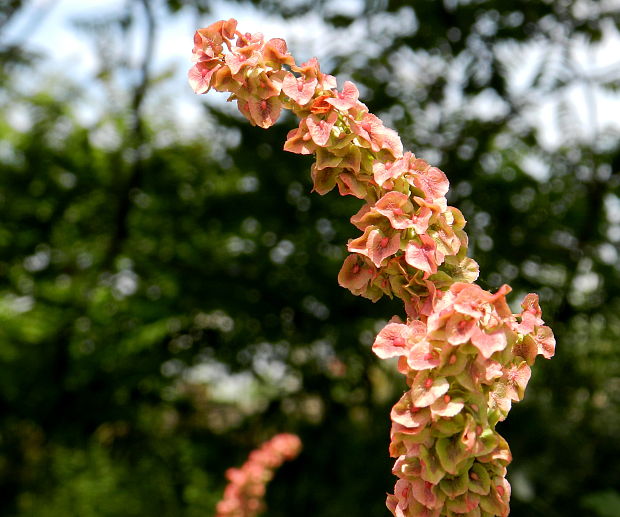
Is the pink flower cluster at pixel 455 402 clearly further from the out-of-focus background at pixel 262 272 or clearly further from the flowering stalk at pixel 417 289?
the out-of-focus background at pixel 262 272

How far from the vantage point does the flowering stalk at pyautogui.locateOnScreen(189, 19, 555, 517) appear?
2.54 ft

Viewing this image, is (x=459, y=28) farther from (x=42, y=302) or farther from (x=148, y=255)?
(x=42, y=302)

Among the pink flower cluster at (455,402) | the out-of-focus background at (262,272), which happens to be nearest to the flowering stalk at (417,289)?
the pink flower cluster at (455,402)

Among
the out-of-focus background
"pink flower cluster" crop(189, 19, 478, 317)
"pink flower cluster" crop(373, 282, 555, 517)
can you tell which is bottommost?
the out-of-focus background

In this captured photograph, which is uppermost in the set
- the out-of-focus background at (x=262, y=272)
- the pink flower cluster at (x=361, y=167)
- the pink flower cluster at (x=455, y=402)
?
the pink flower cluster at (x=361, y=167)

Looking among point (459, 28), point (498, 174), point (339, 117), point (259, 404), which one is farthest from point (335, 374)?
point (339, 117)

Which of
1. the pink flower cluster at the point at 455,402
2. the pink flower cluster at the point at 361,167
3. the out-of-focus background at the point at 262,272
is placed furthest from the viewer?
the out-of-focus background at the point at 262,272

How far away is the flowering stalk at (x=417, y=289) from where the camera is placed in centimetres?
77

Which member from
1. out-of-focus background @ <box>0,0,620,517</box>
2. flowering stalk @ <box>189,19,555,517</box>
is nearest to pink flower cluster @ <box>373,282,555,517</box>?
flowering stalk @ <box>189,19,555,517</box>

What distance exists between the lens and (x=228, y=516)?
265 cm

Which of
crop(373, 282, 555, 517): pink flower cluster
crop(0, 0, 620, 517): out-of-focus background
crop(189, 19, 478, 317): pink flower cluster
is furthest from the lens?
crop(0, 0, 620, 517): out-of-focus background

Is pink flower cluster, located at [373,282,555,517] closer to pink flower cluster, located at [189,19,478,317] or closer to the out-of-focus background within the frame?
pink flower cluster, located at [189,19,478,317]

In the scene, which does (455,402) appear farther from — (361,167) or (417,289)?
(361,167)

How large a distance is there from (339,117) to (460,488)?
46cm
